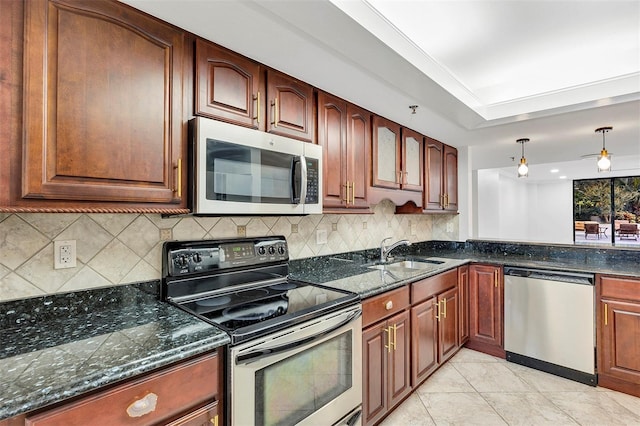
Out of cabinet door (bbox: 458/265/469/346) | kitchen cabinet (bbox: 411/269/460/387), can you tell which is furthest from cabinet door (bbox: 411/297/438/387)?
cabinet door (bbox: 458/265/469/346)

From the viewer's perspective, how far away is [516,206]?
336 inches

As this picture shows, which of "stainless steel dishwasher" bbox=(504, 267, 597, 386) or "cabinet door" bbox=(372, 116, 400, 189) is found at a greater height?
"cabinet door" bbox=(372, 116, 400, 189)

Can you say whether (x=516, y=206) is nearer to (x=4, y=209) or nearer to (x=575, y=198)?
(x=575, y=198)

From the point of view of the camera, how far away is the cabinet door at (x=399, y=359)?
2018mm

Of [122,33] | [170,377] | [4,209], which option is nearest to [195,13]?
[122,33]

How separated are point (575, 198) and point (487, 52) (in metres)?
8.27

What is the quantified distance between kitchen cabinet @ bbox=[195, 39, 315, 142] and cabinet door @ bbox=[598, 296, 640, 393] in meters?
2.61

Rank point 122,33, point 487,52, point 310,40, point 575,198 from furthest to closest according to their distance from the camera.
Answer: point 575,198
point 487,52
point 310,40
point 122,33

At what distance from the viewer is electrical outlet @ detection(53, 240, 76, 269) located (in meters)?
1.29

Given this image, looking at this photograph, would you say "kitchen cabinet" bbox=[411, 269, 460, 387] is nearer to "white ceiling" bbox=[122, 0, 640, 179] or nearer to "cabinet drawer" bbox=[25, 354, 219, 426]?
"white ceiling" bbox=[122, 0, 640, 179]

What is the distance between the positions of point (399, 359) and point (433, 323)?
544 millimetres

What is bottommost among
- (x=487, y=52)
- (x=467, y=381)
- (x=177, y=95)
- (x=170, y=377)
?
(x=467, y=381)

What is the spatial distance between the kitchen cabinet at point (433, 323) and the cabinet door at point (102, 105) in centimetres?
177

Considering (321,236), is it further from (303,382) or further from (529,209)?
(529,209)
